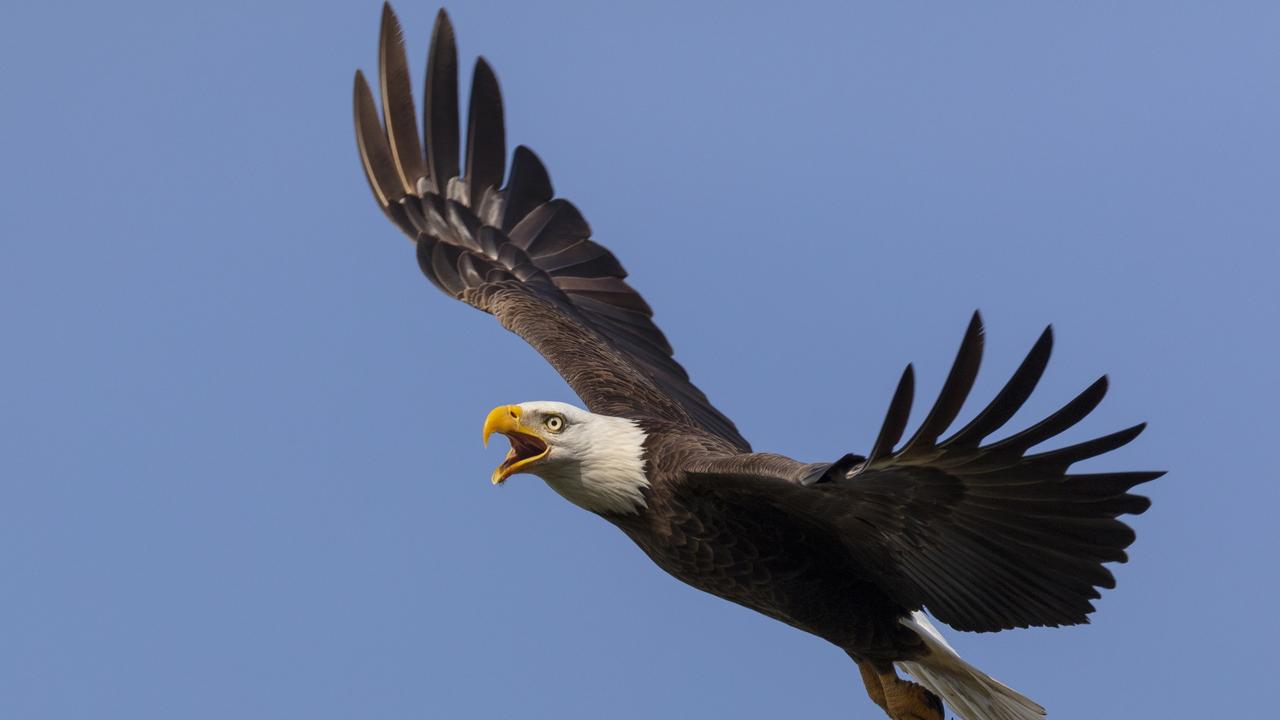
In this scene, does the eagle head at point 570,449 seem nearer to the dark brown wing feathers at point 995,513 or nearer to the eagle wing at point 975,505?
the eagle wing at point 975,505

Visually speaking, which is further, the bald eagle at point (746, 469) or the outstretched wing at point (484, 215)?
the outstretched wing at point (484, 215)

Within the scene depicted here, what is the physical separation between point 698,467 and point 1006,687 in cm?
178

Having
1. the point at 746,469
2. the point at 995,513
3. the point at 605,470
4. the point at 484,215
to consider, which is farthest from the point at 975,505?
the point at 484,215

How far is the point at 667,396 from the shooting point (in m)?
8.72

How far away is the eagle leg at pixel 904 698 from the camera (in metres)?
7.60

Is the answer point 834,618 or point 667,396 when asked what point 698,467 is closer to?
point 834,618

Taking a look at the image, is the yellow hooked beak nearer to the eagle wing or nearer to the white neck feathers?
the white neck feathers

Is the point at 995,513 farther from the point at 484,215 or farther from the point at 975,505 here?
the point at 484,215

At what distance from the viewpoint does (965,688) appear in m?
7.68

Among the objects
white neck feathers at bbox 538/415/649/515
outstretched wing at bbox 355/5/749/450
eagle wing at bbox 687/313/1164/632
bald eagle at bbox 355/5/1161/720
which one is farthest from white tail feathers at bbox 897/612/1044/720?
outstretched wing at bbox 355/5/749/450

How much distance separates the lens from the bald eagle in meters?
6.04

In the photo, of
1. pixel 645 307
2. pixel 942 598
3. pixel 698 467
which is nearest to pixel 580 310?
pixel 645 307

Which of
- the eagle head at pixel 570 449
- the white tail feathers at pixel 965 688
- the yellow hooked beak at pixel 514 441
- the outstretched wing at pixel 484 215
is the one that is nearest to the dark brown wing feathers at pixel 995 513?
the white tail feathers at pixel 965 688

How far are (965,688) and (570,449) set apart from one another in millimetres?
1957
